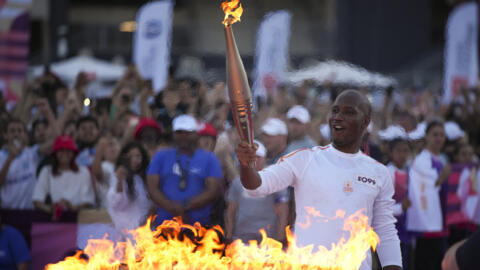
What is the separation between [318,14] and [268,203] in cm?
2619

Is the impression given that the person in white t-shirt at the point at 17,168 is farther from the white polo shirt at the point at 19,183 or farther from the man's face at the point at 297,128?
the man's face at the point at 297,128

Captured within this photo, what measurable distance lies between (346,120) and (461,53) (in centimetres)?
1058

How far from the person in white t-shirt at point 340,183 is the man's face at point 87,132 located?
13.8 feet

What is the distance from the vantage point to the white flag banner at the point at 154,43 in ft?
37.1

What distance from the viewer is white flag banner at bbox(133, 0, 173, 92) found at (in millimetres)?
11320

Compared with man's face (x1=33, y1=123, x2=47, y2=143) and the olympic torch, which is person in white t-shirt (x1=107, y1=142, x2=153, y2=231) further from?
the olympic torch

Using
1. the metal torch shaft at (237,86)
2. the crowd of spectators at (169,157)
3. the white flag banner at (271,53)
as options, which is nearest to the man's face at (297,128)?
the crowd of spectators at (169,157)

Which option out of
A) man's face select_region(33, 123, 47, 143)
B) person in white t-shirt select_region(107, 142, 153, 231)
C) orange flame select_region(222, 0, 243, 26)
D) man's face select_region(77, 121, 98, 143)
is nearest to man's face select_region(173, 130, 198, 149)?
person in white t-shirt select_region(107, 142, 153, 231)

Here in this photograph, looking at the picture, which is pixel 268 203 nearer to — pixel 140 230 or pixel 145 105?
pixel 140 230

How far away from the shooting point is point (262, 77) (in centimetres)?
1345

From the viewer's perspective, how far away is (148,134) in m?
7.59

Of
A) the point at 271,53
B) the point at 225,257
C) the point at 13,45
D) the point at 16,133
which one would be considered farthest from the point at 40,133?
the point at 271,53

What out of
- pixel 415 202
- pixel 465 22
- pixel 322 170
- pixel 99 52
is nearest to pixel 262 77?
pixel 465 22

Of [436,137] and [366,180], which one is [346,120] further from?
[436,137]
